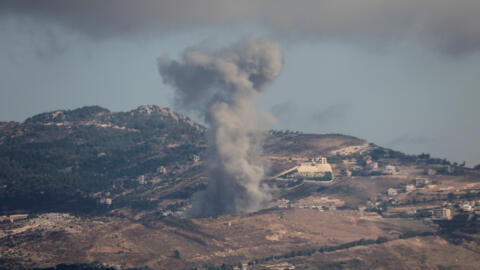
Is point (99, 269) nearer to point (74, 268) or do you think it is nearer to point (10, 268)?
point (74, 268)

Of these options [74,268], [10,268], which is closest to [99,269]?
[74,268]
